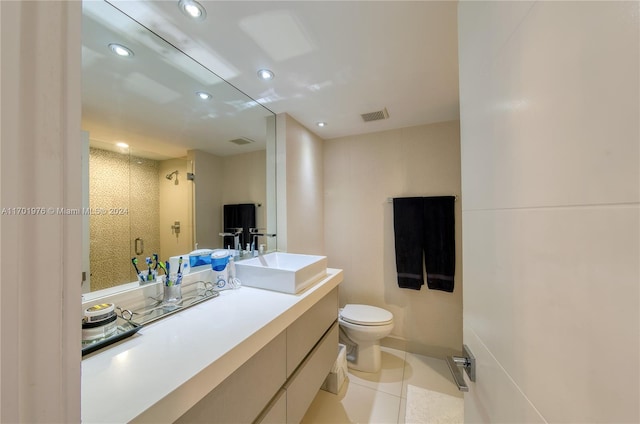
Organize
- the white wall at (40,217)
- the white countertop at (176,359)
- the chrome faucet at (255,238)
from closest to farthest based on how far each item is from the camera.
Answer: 1. the white wall at (40,217)
2. the white countertop at (176,359)
3. the chrome faucet at (255,238)

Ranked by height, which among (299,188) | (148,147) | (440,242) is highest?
(148,147)

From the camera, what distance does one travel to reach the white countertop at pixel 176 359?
0.56 m

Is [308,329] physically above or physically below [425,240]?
below

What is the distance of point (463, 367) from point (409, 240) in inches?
61.3

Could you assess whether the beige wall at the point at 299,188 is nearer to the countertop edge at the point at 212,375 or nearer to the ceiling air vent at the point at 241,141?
the ceiling air vent at the point at 241,141

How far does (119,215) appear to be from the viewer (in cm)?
106

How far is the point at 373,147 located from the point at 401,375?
2.10 m

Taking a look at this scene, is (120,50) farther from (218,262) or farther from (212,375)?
(212,375)

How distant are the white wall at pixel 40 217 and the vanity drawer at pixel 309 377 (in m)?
1.01

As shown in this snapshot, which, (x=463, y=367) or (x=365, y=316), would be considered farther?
(x=365, y=316)

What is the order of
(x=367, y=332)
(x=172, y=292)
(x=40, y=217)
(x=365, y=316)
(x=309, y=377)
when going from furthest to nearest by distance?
(x=365, y=316) → (x=367, y=332) → (x=309, y=377) → (x=172, y=292) → (x=40, y=217)

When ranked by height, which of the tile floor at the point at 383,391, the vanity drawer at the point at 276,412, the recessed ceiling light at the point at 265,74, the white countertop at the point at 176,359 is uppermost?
the recessed ceiling light at the point at 265,74

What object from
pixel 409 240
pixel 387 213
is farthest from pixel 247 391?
pixel 387 213

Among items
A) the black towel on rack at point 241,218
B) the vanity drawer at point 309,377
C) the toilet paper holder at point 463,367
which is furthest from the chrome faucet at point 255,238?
the toilet paper holder at point 463,367
